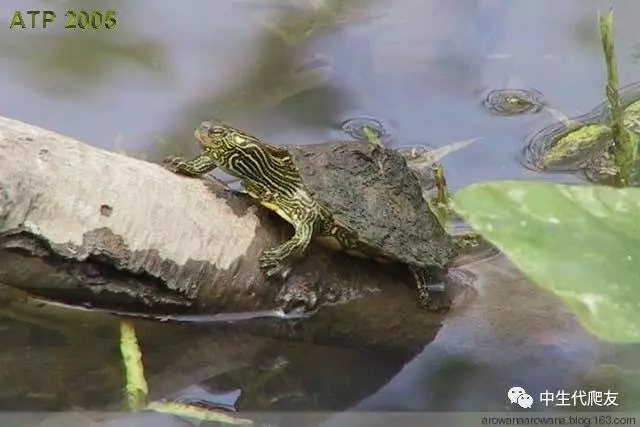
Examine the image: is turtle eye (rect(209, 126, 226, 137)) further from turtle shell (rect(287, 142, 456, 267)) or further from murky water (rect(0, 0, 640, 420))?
murky water (rect(0, 0, 640, 420))

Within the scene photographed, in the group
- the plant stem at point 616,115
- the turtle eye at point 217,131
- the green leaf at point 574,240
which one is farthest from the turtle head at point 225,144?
the green leaf at point 574,240

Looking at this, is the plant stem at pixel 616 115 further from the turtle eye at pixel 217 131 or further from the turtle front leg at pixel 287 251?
the turtle eye at pixel 217 131

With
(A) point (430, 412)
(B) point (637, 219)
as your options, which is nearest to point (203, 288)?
(A) point (430, 412)

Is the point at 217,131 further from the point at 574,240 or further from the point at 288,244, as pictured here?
the point at 574,240

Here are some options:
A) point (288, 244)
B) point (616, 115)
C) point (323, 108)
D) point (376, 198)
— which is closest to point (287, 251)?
point (288, 244)

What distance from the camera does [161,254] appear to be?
42.4 inches

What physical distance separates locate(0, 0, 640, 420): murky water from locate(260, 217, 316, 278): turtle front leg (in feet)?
0.34

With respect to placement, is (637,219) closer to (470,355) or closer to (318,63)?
(470,355)

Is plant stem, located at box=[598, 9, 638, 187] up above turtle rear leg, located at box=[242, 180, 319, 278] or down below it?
above

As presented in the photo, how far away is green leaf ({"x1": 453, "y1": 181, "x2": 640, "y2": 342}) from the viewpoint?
0.66 metres

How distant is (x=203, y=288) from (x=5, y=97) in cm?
70

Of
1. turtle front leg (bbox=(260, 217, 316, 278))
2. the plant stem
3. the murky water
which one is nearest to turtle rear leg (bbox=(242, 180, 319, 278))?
turtle front leg (bbox=(260, 217, 316, 278))

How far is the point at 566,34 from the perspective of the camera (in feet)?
5.85

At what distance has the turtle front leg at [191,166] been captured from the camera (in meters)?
1.19
